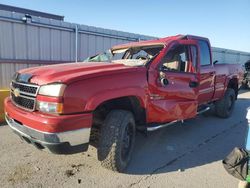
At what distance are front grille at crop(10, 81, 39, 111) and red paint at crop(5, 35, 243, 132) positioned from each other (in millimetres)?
79

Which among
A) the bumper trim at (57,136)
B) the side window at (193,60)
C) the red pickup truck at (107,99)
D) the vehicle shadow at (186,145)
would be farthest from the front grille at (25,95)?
the side window at (193,60)

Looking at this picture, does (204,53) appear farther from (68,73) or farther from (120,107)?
(68,73)

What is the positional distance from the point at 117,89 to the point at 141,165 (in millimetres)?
1350

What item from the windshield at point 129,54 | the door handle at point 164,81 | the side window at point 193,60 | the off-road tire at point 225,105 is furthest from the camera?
the off-road tire at point 225,105

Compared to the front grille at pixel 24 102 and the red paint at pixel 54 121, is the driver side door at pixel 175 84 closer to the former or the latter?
the red paint at pixel 54 121

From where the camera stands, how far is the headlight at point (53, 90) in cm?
303

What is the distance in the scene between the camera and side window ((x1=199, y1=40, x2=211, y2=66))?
5685mm

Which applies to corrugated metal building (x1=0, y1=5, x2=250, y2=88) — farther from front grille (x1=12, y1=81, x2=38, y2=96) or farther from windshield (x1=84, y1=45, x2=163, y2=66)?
front grille (x1=12, y1=81, x2=38, y2=96)

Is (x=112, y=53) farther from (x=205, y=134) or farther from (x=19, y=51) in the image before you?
(x=19, y=51)

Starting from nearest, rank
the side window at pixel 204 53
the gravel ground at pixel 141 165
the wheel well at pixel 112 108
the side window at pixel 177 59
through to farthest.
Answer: the gravel ground at pixel 141 165
the wheel well at pixel 112 108
the side window at pixel 177 59
the side window at pixel 204 53

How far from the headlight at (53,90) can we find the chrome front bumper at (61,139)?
458mm

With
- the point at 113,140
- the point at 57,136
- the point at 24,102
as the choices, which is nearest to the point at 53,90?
the point at 57,136

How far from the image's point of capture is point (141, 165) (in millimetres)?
4059

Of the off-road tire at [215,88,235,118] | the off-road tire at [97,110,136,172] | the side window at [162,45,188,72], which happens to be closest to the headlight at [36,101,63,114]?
the off-road tire at [97,110,136,172]
